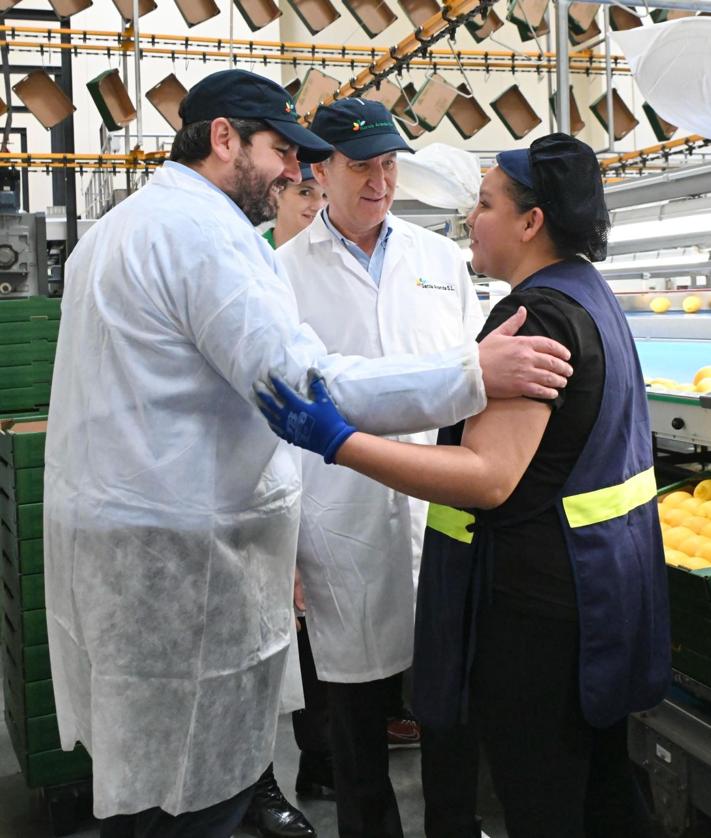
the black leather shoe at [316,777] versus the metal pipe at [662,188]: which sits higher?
the metal pipe at [662,188]

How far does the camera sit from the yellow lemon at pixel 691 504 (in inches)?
90.8

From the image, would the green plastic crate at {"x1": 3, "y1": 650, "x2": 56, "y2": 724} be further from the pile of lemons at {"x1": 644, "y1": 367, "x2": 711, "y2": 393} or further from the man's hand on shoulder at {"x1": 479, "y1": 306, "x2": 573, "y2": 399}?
the pile of lemons at {"x1": 644, "y1": 367, "x2": 711, "y2": 393}

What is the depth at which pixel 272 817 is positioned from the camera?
2371mm

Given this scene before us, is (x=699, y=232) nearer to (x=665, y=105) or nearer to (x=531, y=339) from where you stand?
(x=665, y=105)

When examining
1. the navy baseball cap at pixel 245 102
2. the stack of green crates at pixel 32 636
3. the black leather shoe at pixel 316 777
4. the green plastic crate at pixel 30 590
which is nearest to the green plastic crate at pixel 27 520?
the stack of green crates at pixel 32 636

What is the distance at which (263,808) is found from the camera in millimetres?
2395

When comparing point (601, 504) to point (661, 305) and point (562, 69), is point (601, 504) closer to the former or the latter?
point (562, 69)

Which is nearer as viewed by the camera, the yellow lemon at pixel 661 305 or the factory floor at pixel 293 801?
the factory floor at pixel 293 801

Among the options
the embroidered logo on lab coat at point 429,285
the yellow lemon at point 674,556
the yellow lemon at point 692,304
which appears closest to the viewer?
the yellow lemon at point 674,556

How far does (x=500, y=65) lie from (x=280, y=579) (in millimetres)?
5101

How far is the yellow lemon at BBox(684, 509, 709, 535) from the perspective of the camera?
2.21 meters

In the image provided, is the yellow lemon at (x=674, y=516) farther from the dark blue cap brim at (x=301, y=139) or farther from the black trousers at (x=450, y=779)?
the dark blue cap brim at (x=301, y=139)

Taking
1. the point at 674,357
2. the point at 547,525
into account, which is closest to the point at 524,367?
the point at 547,525

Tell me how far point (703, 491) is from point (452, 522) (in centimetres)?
111
